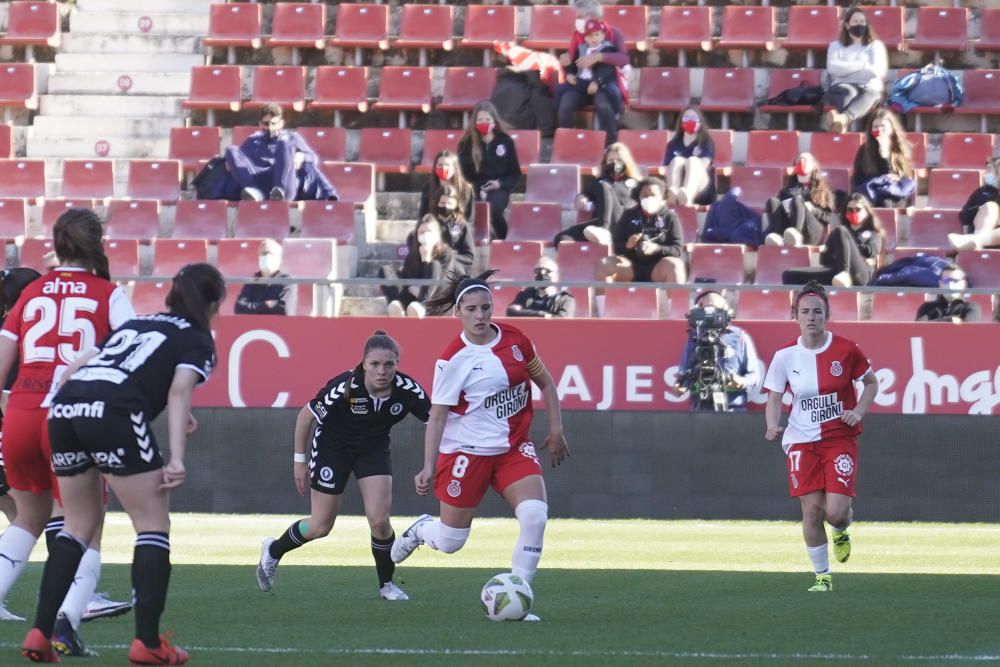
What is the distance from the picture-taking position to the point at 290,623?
882 cm

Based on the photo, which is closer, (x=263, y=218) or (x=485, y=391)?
(x=485, y=391)

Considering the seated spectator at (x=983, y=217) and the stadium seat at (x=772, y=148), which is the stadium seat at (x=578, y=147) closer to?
the stadium seat at (x=772, y=148)

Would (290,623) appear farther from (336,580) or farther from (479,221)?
(479,221)

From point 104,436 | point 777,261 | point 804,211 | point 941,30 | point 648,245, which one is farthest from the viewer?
point 941,30

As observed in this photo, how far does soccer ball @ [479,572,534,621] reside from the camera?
29.3ft

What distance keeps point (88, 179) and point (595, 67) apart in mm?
6647

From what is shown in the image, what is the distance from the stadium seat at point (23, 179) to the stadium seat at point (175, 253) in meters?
3.03

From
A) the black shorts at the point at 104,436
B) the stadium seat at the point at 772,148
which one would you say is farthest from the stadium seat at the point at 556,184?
the black shorts at the point at 104,436

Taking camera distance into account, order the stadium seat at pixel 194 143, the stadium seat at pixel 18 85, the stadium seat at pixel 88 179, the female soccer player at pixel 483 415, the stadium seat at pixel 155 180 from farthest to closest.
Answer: the stadium seat at pixel 18 85, the stadium seat at pixel 194 143, the stadium seat at pixel 88 179, the stadium seat at pixel 155 180, the female soccer player at pixel 483 415

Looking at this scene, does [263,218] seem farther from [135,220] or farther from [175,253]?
[135,220]

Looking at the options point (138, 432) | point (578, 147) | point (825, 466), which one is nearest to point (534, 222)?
point (578, 147)

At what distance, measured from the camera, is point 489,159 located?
20094mm

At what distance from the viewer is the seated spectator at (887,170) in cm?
1953

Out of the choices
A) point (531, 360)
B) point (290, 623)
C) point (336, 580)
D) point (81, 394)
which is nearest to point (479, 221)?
point (336, 580)
